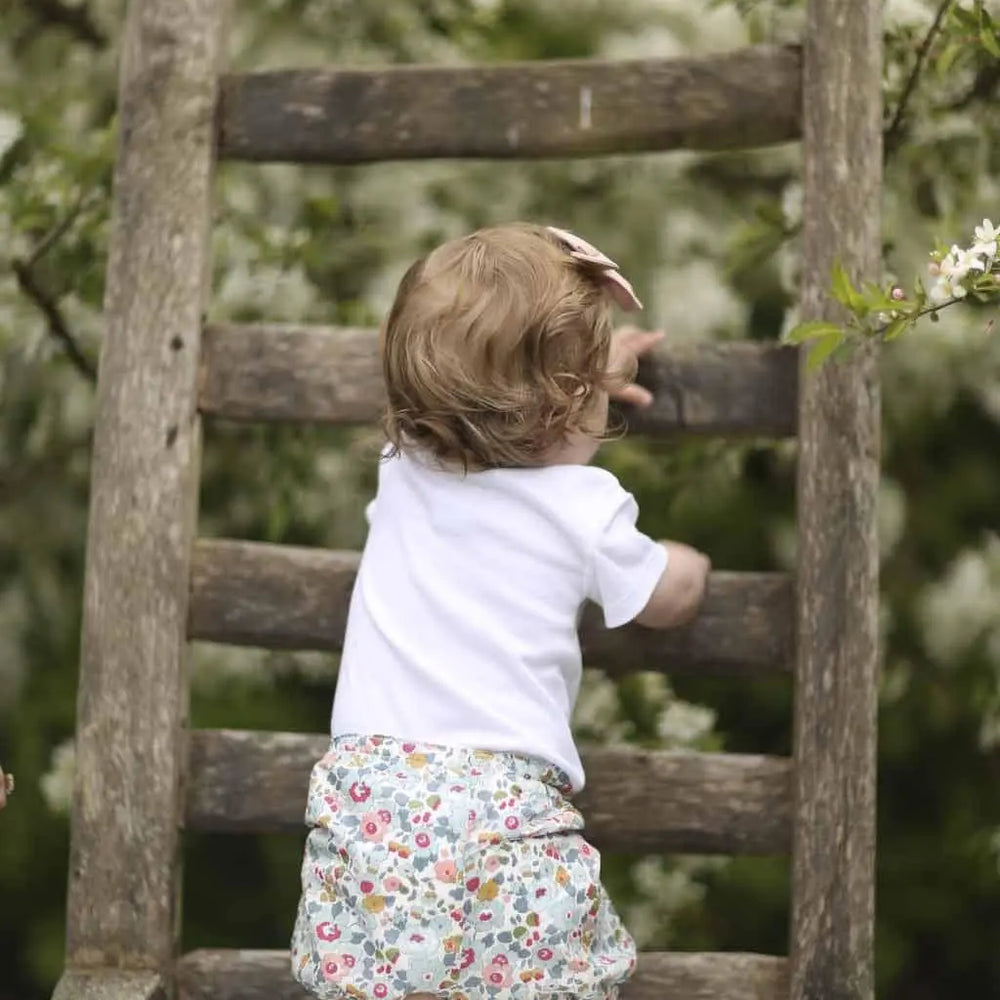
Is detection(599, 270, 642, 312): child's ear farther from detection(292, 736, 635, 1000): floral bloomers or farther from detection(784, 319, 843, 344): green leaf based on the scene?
detection(292, 736, 635, 1000): floral bloomers

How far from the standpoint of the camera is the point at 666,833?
2.13 metres

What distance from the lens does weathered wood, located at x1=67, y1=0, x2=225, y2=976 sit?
2158mm

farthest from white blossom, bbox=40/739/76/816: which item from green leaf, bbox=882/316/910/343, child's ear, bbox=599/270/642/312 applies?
green leaf, bbox=882/316/910/343

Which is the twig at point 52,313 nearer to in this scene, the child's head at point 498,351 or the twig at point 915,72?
the child's head at point 498,351

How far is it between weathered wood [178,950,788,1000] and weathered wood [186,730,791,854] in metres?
0.13

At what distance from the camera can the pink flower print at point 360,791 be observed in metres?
1.92

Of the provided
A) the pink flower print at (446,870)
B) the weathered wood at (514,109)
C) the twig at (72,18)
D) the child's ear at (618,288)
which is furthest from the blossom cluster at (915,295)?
the twig at (72,18)

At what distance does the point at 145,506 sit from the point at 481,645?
0.50 meters

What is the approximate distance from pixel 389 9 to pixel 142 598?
4.27ft

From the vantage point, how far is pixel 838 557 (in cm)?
209

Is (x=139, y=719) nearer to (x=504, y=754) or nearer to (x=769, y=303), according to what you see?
(x=504, y=754)

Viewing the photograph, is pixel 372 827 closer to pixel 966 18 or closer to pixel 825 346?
pixel 825 346

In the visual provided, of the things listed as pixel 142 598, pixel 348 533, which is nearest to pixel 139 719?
pixel 142 598

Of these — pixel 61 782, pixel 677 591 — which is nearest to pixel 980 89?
pixel 677 591
